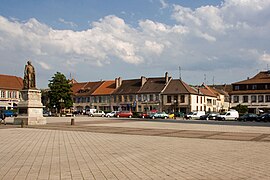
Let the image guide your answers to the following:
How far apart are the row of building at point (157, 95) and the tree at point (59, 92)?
14424mm

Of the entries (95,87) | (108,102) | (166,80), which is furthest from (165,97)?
(95,87)

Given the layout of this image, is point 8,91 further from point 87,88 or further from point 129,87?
point 129,87

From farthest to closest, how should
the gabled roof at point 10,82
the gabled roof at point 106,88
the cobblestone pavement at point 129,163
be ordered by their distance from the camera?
1. the gabled roof at point 106,88
2. the gabled roof at point 10,82
3. the cobblestone pavement at point 129,163

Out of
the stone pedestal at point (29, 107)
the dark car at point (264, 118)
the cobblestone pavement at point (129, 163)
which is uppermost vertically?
the stone pedestal at point (29, 107)

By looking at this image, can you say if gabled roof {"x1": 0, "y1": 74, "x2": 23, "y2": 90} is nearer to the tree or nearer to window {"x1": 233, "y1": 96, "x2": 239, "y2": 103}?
the tree

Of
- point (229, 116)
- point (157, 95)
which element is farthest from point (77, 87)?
point (229, 116)

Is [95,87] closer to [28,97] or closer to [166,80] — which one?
[166,80]

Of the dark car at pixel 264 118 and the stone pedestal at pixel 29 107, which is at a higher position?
the stone pedestal at pixel 29 107

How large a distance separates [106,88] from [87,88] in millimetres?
8021

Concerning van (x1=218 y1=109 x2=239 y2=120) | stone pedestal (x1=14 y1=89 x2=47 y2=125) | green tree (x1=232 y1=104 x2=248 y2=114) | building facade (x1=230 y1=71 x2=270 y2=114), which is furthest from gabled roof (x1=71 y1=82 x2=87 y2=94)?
stone pedestal (x1=14 y1=89 x2=47 y2=125)

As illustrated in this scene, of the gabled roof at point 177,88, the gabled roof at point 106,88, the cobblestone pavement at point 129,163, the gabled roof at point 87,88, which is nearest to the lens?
the cobblestone pavement at point 129,163

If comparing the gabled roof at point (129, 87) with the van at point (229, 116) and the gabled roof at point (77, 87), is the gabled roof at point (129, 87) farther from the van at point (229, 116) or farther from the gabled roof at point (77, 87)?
the van at point (229, 116)

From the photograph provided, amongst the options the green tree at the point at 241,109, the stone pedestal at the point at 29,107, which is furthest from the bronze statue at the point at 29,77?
the green tree at the point at 241,109

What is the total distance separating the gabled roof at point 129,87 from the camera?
90.1 m
